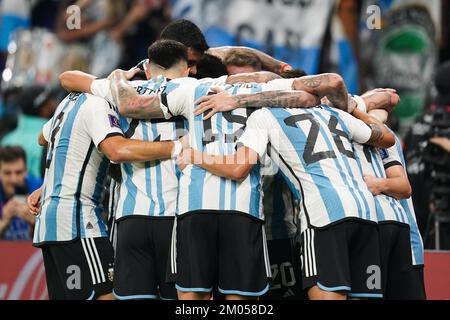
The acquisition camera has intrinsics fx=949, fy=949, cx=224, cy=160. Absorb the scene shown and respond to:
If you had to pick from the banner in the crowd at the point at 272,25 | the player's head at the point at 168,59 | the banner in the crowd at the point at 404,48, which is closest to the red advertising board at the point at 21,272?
the player's head at the point at 168,59

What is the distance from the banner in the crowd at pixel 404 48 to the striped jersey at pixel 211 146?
17.2ft

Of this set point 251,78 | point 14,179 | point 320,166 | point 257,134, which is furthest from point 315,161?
point 14,179

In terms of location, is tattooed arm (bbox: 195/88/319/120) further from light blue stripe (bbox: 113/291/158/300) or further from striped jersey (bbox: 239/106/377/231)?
light blue stripe (bbox: 113/291/158/300)

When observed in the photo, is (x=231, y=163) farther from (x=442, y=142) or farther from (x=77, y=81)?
(x=442, y=142)

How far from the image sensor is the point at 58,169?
600 centimetres

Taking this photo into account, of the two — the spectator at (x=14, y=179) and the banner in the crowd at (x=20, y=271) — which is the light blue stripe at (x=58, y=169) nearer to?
the banner in the crowd at (x=20, y=271)

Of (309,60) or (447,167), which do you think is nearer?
(447,167)

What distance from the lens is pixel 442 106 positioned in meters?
8.71

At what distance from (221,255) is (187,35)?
1604mm

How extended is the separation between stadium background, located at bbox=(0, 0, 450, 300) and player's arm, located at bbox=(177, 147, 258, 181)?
15.9 feet

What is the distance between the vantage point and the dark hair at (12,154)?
958 cm
